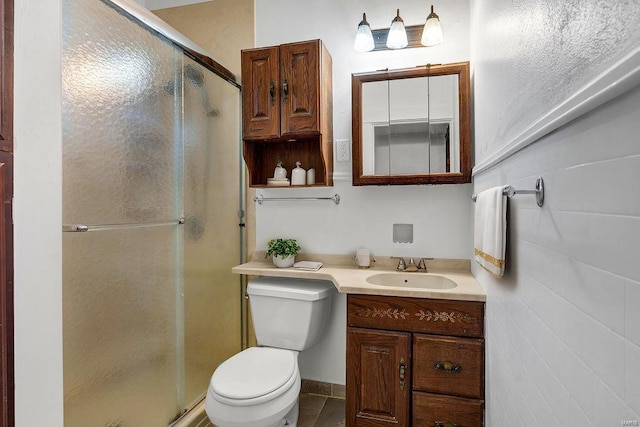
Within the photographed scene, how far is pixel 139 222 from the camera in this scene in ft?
4.84

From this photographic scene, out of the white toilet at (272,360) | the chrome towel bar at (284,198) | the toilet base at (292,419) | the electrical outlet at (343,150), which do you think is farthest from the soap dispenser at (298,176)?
the toilet base at (292,419)

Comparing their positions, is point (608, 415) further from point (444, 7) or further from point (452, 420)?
point (444, 7)

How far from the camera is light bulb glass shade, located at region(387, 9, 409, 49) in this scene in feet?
5.97

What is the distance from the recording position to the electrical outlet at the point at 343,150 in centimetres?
202

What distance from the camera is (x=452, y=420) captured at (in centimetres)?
143

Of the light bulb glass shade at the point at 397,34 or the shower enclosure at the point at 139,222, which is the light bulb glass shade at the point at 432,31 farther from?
the shower enclosure at the point at 139,222

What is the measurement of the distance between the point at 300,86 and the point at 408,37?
716 millimetres

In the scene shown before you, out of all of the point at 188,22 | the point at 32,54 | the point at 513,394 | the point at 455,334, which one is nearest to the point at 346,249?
the point at 455,334

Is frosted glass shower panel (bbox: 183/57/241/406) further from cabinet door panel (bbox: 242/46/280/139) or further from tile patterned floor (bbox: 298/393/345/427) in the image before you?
tile patterned floor (bbox: 298/393/345/427)

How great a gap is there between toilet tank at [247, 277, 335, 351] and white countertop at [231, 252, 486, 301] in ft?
0.28

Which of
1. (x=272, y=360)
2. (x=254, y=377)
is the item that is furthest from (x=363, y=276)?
(x=254, y=377)

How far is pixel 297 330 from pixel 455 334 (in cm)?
82

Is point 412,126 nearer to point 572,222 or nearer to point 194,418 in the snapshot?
point 572,222

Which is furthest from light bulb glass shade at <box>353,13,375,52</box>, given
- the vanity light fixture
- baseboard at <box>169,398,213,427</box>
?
baseboard at <box>169,398,213,427</box>
